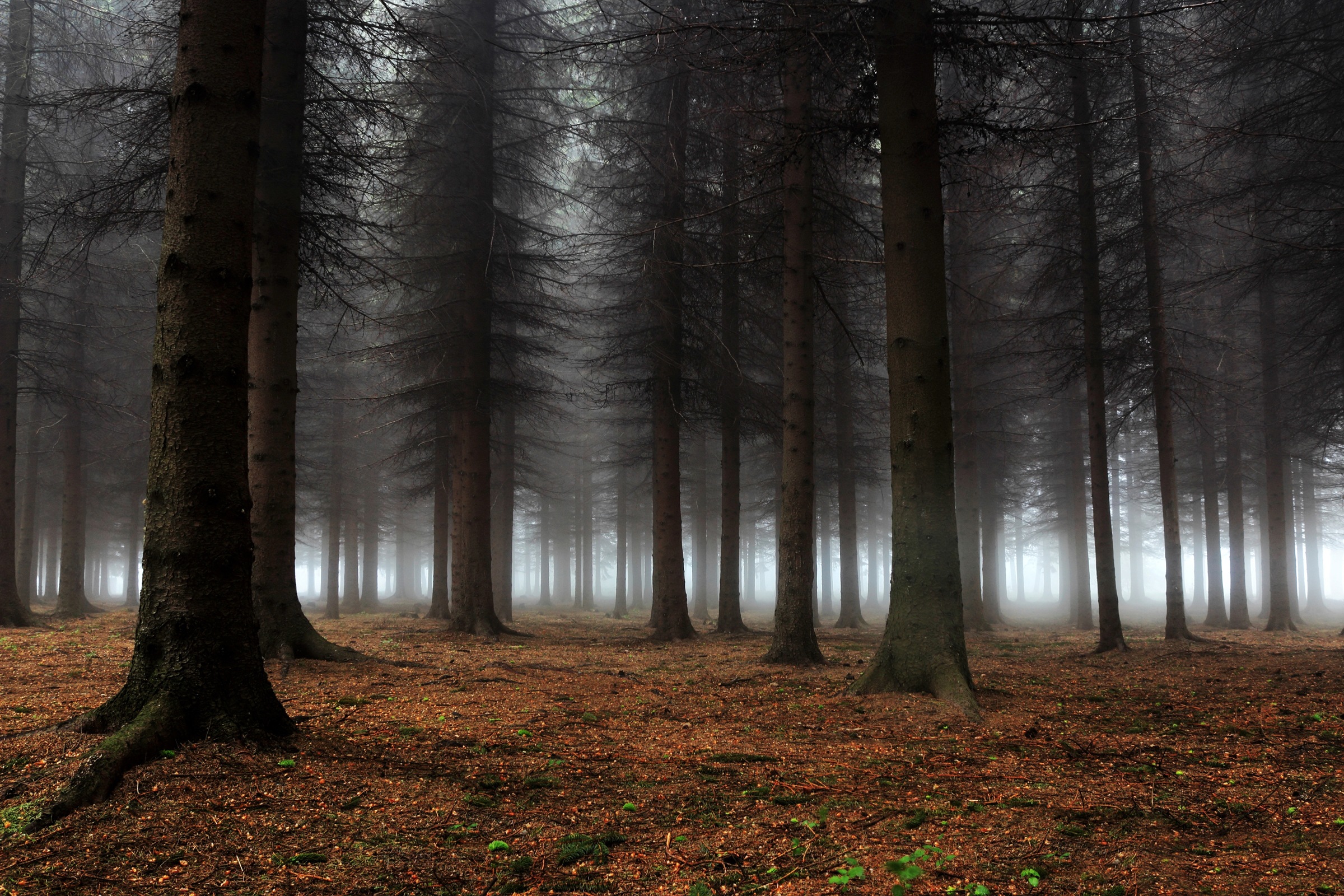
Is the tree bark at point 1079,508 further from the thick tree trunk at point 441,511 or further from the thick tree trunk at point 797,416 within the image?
the thick tree trunk at point 441,511

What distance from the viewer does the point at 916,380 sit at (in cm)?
678

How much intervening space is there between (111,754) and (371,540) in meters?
26.1

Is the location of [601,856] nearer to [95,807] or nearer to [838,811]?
[838,811]

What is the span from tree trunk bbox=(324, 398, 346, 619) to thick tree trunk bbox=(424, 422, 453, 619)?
13.6ft

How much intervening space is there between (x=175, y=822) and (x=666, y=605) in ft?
35.7

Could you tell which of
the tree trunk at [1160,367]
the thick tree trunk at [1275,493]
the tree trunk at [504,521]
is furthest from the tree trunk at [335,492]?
the thick tree trunk at [1275,493]

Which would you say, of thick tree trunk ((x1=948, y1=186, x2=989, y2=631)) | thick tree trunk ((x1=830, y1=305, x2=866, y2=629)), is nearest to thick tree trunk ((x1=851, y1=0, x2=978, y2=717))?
thick tree trunk ((x1=830, y1=305, x2=866, y2=629))

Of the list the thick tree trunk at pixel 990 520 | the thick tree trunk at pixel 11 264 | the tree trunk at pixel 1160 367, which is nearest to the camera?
the tree trunk at pixel 1160 367

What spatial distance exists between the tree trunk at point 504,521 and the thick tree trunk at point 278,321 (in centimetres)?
1053

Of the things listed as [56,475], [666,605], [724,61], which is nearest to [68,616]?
[56,475]

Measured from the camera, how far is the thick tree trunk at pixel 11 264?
42.1ft

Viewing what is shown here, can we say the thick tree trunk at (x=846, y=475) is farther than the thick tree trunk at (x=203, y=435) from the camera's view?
Yes

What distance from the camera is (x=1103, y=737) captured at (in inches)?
213

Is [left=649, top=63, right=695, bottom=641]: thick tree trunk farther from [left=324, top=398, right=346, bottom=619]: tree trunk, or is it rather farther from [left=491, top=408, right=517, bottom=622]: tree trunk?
[left=324, top=398, right=346, bottom=619]: tree trunk
